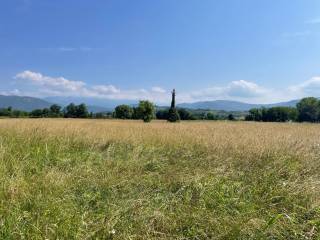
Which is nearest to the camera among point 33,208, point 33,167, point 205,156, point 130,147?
point 33,208

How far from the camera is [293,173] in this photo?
6246 millimetres

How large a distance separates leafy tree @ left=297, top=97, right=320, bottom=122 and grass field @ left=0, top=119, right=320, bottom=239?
252 feet

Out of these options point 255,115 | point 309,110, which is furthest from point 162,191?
point 309,110

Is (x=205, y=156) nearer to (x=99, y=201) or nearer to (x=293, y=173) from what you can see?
(x=293, y=173)

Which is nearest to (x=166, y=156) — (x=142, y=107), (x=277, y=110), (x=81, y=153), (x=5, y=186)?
(x=81, y=153)

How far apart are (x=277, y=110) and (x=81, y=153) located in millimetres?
84795

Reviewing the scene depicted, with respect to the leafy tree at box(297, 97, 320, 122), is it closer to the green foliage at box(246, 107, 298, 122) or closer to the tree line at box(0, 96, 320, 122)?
the tree line at box(0, 96, 320, 122)

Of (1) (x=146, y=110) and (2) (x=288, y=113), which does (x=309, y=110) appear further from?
(1) (x=146, y=110)

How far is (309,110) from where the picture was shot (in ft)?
276

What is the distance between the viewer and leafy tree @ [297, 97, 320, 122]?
7950 centimetres

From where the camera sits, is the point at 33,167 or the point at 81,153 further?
the point at 81,153

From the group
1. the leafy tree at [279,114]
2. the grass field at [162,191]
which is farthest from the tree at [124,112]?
the grass field at [162,191]

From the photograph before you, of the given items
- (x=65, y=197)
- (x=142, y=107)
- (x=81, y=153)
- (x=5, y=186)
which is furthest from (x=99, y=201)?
(x=142, y=107)

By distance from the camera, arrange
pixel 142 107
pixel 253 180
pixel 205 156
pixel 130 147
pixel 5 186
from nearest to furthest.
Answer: pixel 5 186 → pixel 253 180 → pixel 205 156 → pixel 130 147 → pixel 142 107
